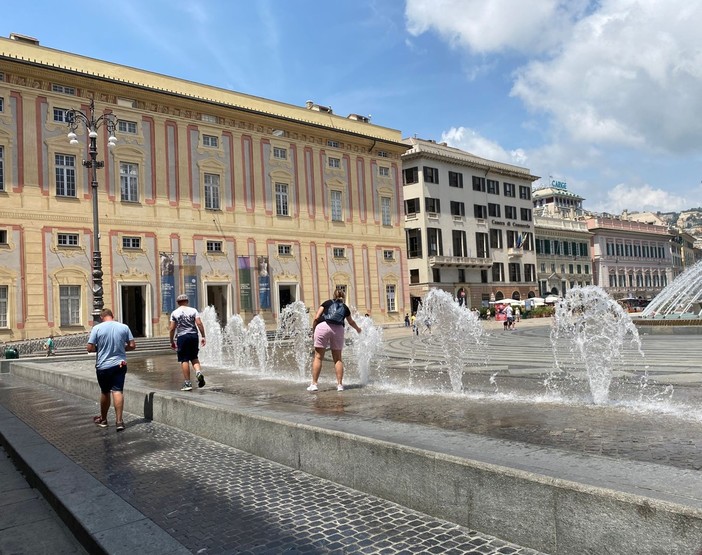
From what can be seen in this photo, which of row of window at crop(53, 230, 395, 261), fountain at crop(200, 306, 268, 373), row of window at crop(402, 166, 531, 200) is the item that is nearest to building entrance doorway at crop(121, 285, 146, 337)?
row of window at crop(53, 230, 395, 261)

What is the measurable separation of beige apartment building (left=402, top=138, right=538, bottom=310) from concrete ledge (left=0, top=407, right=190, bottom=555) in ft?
151

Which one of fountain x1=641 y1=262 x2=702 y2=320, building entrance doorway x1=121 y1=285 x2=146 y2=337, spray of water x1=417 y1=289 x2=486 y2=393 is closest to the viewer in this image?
spray of water x1=417 y1=289 x2=486 y2=393

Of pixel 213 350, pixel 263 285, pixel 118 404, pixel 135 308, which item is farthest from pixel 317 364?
pixel 263 285

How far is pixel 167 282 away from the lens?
30734mm

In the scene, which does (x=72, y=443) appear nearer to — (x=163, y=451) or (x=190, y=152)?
(x=163, y=451)

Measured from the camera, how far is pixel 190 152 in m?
32.3

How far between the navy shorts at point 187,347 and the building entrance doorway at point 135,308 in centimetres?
2273

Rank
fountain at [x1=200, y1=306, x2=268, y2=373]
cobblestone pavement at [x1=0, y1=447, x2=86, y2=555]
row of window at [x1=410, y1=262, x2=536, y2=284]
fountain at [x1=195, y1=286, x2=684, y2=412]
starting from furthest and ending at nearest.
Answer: row of window at [x1=410, y1=262, x2=536, y2=284] < fountain at [x1=200, y1=306, x2=268, y2=373] < fountain at [x1=195, y1=286, x2=684, y2=412] < cobblestone pavement at [x1=0, y1=447, x2=86, y2=555]

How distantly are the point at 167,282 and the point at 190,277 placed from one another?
4.58 ft

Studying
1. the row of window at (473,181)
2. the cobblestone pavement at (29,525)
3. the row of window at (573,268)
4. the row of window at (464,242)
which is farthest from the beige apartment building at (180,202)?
Answer: the row of window at (573,268)

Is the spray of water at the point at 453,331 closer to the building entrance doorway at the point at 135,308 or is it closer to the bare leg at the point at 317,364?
the bare leg at the point at 317,364

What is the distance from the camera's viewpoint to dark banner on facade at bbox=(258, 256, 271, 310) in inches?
1356

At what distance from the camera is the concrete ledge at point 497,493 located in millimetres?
2527

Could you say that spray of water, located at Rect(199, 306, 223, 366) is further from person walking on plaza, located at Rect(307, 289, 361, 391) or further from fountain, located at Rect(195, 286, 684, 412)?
person walking on plaza, located at Rect(307, 289, 361, 391)
